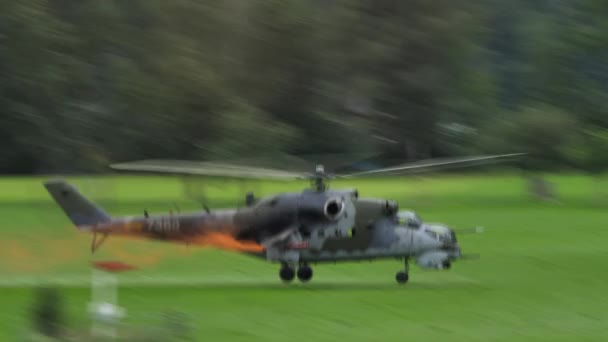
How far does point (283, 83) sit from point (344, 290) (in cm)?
5723

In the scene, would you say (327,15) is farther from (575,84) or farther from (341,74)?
(575,84)

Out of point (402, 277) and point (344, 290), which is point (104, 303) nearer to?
point (344, 290)

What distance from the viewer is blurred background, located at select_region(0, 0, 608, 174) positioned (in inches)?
1743

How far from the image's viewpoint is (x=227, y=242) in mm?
27297

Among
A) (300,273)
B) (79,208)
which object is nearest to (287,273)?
(300,273)

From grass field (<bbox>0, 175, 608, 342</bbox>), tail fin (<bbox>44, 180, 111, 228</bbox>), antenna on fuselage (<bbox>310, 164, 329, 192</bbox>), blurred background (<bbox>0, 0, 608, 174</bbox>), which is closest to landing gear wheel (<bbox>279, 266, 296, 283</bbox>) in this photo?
grass field (<bbox>0, 175, 608, 342</bbox>)

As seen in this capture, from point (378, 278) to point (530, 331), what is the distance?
9.19m

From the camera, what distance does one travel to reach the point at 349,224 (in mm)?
27109

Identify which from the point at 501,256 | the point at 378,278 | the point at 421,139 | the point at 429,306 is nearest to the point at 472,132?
the point at 421,139

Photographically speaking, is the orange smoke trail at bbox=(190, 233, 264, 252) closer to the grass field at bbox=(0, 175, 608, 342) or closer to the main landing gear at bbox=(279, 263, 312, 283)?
the grass field at bbox=(0, 175, 608, 342)

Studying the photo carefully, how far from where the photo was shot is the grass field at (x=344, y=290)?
22578mm

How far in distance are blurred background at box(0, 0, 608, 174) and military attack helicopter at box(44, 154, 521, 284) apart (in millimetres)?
13885

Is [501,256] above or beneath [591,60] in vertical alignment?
beneath

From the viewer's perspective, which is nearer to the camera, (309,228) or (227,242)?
(309,228)
